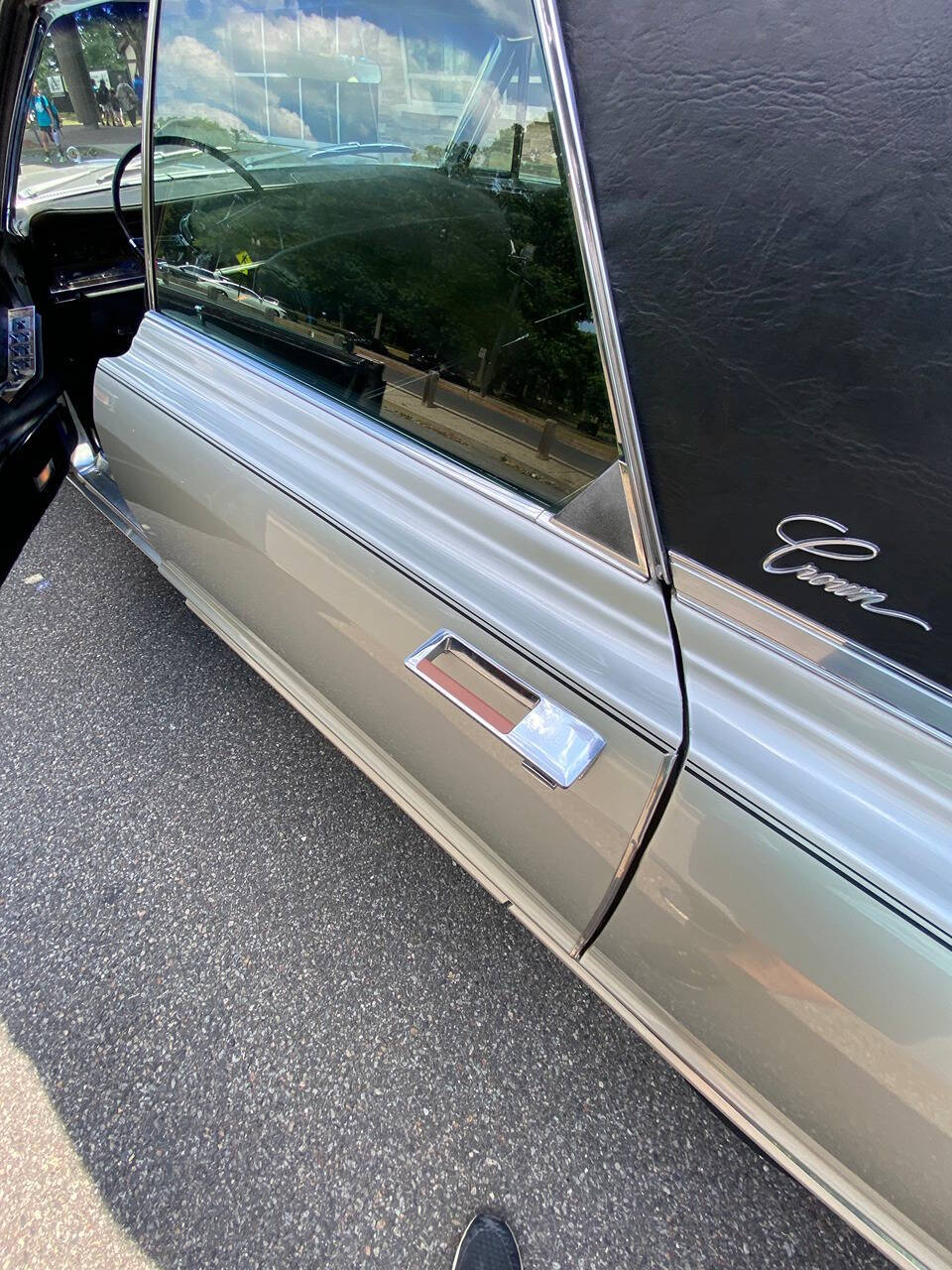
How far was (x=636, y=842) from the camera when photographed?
3.24 ft

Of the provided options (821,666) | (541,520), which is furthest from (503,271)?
(821,666)

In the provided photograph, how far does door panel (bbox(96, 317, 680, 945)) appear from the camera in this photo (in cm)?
99

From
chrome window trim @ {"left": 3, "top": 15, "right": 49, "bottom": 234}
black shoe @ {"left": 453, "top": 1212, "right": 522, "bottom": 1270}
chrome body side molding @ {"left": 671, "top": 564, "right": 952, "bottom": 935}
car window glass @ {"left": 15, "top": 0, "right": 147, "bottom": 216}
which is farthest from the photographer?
car window glass @ {"left": 15, "top": 0, "right": 147, "bottom": 216}

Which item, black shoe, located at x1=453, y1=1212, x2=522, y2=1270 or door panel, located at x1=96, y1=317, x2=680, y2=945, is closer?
door panel, located at x1=96, y1=317, x2=680, y2=945

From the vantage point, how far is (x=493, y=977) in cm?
171

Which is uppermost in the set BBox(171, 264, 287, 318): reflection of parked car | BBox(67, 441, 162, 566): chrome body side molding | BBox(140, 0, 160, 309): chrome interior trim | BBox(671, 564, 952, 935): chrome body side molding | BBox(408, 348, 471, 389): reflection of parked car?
BBox(140, 0, 160, 309): chrome interior trim

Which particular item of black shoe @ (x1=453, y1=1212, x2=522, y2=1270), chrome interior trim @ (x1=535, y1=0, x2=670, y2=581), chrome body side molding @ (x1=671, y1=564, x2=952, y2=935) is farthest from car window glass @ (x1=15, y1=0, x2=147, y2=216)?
black shoe @ (x1=453, y1=1212, x2=522, y2=1270)

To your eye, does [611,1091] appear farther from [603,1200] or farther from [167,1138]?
[167,1138]

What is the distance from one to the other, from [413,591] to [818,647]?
66 centimetres

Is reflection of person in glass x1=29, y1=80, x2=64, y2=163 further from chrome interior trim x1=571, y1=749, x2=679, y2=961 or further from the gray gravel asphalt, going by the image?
chrome interior trim x1=571, y1=749, x2=679, y2=961

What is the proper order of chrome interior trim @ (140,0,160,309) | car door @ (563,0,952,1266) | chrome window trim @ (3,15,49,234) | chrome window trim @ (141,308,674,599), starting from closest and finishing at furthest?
1. car door @ (563,0,952,1266)
2. chrome window trim @ (141,308,674,599)
3. chrome interior trim @ (140,0,160,309)
4. chrome window trim @ (3,15,49,234)

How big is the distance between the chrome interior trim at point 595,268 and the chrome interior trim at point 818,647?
6cm

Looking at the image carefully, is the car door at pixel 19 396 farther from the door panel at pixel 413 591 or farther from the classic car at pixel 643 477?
the classic car at pixel 643 477

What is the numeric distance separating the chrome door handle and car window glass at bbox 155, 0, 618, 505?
0.31 m
